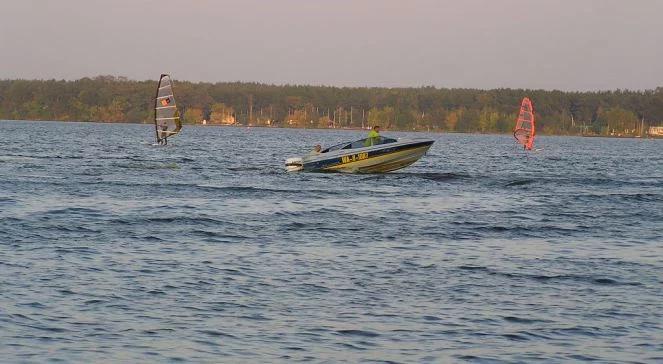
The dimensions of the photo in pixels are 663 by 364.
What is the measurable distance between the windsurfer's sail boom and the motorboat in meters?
24.0

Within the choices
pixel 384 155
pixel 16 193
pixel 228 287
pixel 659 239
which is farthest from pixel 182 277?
pixel 384 155

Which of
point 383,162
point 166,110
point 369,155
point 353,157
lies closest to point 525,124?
point 166,110

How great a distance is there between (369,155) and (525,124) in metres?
58.8

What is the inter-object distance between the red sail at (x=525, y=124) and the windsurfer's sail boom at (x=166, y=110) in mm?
31853

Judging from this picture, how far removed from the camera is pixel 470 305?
17734mm

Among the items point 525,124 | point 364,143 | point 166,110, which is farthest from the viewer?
point 525,124

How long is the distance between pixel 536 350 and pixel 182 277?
7.01 meters

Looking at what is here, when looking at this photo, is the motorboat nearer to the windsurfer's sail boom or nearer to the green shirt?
the green shirt

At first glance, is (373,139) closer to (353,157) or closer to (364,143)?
(364,143)

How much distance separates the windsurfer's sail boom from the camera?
71.9m

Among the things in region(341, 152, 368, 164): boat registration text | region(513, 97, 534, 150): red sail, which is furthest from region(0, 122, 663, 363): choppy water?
region(513, 97, 534, 150): red sail

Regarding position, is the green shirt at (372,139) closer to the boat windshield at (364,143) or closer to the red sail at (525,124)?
the boat windshield at (364,143)

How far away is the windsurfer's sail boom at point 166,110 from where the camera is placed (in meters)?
71.9

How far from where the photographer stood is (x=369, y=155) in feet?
155
